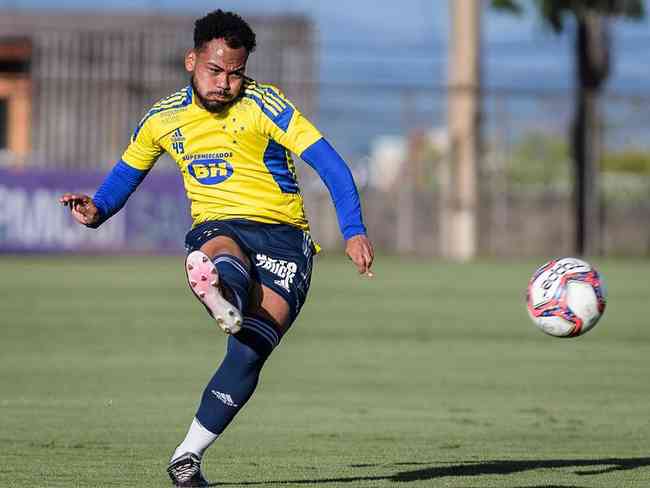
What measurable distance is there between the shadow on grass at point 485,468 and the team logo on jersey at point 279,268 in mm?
945

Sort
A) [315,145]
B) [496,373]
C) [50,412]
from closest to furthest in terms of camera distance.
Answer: [315,145] → [50,412] → [496,373]

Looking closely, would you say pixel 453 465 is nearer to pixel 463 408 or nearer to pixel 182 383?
pixel 463 408

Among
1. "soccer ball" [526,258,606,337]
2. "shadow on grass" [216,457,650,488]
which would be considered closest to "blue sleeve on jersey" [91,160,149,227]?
"shadow on grass" [216,457,650,488]

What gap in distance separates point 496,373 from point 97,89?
20871 millimetres

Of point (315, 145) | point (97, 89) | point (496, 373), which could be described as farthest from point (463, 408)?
point (97, 89)

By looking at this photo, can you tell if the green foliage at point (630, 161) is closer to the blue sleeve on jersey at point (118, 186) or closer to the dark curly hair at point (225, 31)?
the blue sleeve on jersey at point (118, 186)

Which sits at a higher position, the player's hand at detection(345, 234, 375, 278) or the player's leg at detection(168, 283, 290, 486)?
the player's hand at detection(345, 234, 375, 278)

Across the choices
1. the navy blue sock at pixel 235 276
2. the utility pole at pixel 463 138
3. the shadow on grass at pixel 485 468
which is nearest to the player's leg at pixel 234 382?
the navy blue sock at pixel 235 276

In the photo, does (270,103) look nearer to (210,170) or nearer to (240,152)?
(240,152)

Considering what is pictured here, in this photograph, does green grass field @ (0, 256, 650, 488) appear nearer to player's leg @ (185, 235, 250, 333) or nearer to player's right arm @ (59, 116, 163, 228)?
player's leg @ (185, 235, 250, 333)

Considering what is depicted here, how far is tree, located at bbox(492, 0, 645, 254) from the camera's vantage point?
3238 centimetres

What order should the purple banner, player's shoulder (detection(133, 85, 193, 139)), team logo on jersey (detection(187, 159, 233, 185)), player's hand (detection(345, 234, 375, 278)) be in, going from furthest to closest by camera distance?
the purple banner, player's shoulder (detection(133, 85, 193, 139)), team logo on jersey (detection(187, 159, 233, 185)), player's hand (detection(345, 234, 375, 278))

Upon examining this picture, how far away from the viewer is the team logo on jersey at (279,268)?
6.79 m

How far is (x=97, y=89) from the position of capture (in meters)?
31.8
